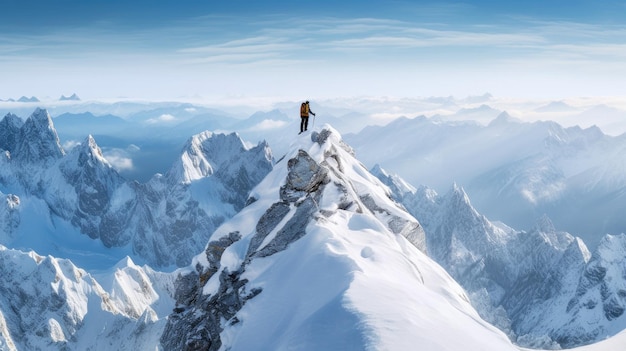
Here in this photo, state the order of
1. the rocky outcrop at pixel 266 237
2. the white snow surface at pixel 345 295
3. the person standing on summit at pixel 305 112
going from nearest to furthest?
the white snow surface at pixel 345 295
the rocky outcrop at pixel 266 237
the person standing on summit at pixel 305 112

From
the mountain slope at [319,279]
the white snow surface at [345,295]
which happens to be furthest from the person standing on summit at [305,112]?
the white snow surface at [345,295]

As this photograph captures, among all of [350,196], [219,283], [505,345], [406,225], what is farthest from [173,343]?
[505,345]

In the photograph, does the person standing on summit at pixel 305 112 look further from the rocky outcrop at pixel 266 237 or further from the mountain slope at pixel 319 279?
the rocky outcrop at pixel 266 237

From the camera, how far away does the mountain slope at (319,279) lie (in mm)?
23453

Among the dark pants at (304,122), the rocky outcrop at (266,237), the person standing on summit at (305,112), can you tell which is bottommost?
the rocky outcrop at (266,237)

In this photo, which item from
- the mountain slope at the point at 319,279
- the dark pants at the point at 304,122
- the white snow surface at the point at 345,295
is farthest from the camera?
the dark pants at the point at 304,122

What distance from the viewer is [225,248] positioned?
140 feet

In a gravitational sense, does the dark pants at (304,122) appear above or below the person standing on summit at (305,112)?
below

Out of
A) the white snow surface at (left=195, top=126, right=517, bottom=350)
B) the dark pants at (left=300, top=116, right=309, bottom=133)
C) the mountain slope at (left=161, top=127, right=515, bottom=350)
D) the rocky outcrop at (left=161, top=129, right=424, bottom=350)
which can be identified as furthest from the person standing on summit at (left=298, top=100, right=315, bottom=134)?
the white snow surface at (left=195, top=126, right=517, bottom=350)

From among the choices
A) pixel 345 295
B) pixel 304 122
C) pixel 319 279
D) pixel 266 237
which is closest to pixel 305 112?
pixel 304 122

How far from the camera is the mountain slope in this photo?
2345cm

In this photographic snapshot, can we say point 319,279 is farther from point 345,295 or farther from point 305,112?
point 305,112

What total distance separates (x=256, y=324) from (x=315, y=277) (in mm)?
4142

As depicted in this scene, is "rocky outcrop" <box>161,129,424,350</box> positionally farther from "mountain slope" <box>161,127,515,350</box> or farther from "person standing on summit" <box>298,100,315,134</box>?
"person standing on summit" <box>298,100,315,134</box>
